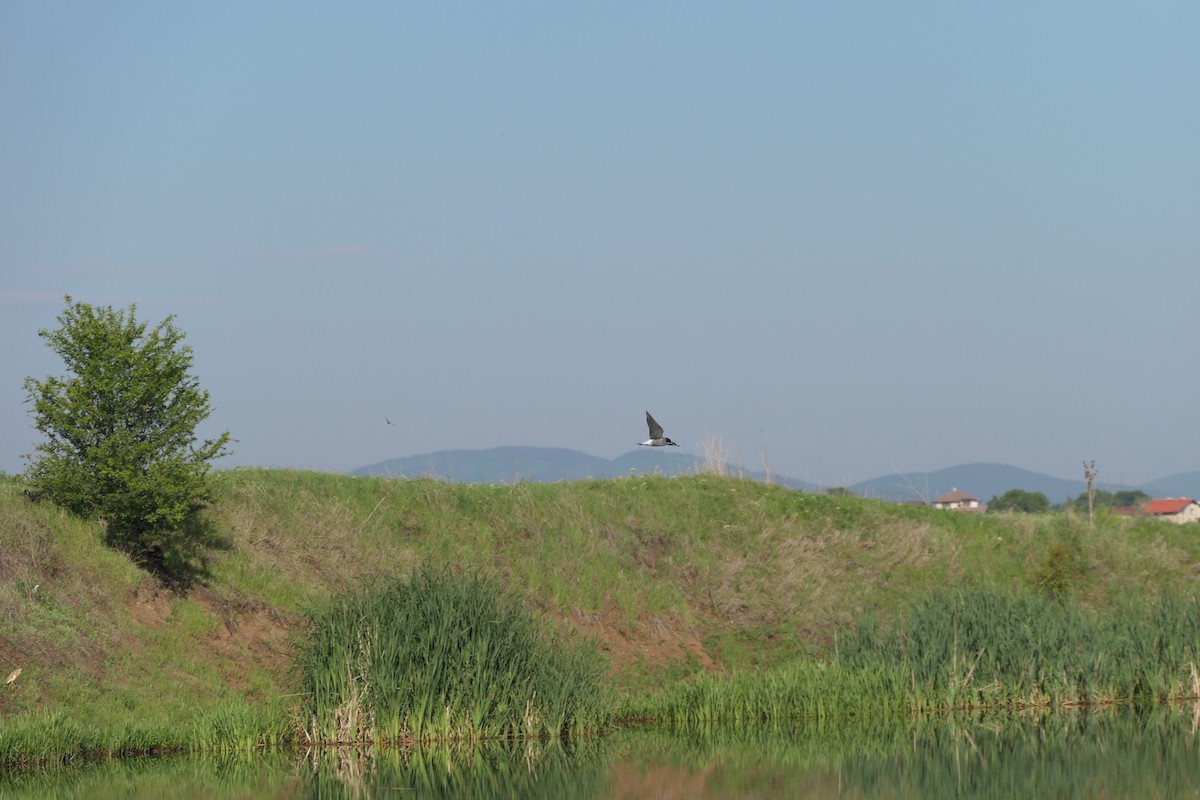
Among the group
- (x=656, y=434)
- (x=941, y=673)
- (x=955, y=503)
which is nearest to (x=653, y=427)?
(x=656, y=434)

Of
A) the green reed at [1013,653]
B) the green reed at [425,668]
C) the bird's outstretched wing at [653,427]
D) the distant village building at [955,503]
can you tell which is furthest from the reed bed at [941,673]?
the distant village building at [955,503]

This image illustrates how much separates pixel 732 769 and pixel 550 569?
11.8 m

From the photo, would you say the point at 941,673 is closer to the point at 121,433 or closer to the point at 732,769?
the point at 732,769

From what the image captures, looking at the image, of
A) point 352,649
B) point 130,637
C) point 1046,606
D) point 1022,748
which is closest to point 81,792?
point 352,649

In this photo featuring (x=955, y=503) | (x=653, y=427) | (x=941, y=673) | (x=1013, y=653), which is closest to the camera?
(x=941, y=673)

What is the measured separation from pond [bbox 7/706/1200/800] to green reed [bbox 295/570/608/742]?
470mm

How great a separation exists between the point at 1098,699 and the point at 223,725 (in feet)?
46.0

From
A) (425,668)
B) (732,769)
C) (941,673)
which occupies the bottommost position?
(732,769)

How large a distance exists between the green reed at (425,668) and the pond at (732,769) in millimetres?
470

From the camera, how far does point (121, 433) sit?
24625mm

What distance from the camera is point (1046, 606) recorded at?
24625mm

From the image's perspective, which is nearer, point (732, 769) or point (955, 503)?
point (732, 769)

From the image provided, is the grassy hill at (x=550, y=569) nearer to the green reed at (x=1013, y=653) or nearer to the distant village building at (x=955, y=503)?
the green reed at (x=1013, y=653)

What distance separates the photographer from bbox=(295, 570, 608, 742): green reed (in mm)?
20547
